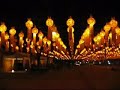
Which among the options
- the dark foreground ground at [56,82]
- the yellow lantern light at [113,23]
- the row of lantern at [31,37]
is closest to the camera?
the yellow lantern light at [113,23]

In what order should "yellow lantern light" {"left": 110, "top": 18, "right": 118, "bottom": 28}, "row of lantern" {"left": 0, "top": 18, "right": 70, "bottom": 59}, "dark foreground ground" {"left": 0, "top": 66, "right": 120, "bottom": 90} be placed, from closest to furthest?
"yellow lantern light" {"left": 110, "top": 18, "right": 118, "bottom": 28} < "dark foreground ground" {"left": 0, "top": 66, "right": 120, "bottom": 90} < "row of lantern" {"left": 0, "top": 18, "right": 70, "bottom": 59}

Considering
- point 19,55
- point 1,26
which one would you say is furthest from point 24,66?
point 1,26

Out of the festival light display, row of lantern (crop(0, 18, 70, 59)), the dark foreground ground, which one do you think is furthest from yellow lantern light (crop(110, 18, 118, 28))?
the dark foreground ground

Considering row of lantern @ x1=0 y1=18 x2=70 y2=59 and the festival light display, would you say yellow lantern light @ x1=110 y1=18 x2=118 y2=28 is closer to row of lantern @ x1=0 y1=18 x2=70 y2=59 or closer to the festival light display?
the festival light display

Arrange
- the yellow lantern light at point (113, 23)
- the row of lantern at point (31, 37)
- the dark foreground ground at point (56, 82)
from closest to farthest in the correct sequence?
the yellow lantern light at point (113, 23)
the dark foreground ground at point (56, 82)
the row of lantern at point (31, 37)

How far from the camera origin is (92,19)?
12555mm

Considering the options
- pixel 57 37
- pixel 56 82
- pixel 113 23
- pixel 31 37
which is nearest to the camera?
pixel 113 23

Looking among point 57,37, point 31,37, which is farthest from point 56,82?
point 57,37

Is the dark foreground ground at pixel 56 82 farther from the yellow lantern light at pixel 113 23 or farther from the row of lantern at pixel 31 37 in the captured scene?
the yellow lantern light at pixel 113 23

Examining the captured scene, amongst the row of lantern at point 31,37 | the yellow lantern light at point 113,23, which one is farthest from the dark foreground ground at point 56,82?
the yellow lantern light at point 113,23

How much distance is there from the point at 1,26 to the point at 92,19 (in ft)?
15.6

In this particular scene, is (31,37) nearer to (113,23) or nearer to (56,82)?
(56,82)

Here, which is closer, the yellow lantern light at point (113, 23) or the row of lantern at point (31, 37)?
the yellow lantern light at point (113, 23)

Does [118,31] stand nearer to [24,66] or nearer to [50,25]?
[50,25]
